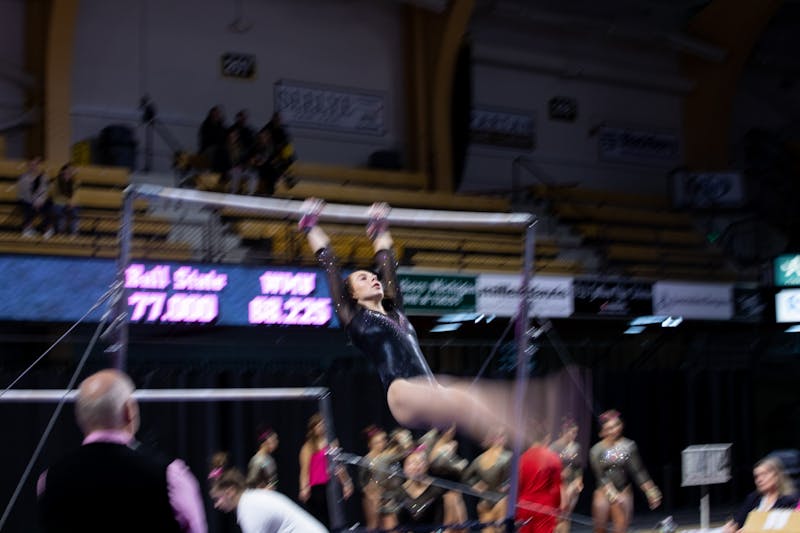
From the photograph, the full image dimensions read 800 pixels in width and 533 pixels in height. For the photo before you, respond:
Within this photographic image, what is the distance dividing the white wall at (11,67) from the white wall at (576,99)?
24.5ft

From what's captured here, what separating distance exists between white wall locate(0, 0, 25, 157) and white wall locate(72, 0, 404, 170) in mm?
755

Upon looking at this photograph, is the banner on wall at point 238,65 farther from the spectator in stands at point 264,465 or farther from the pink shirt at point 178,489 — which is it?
the pink shirt at point 178,489

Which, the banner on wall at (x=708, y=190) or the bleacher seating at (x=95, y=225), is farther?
the banner on wall at (x=708, y=190)

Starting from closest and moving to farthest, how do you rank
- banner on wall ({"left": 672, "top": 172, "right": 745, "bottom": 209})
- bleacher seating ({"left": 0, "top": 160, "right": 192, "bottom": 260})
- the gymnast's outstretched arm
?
the gymnast's outstretched arm → bleacher seating ({"left": 0, "top": 160, "right": 192, "bottom": 260}) → banner on wall ({"left": 672, "top": 172, "right": 745, "bottom": 209})

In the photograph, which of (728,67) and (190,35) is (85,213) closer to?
(190,35)

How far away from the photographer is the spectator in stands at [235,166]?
49.5 ft

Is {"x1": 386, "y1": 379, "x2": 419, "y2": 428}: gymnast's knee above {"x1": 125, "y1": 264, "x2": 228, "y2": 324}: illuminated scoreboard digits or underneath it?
underneath

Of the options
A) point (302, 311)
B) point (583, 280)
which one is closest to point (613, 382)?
point (583, 280)

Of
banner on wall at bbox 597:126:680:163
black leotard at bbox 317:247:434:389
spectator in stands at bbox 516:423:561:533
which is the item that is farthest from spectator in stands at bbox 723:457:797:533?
banner on wall at bbox 597:126:680:163

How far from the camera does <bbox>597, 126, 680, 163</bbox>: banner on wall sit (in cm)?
2255

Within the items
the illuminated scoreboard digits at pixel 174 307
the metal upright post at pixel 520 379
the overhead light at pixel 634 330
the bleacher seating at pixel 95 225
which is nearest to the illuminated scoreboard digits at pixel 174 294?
the illuminated scoreboard digits at pixel 174 307

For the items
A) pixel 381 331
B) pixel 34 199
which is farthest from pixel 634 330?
pixel 381 331

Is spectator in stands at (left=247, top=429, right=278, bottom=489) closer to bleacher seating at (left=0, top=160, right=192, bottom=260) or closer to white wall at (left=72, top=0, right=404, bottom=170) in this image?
bleacher seating at (left=0, top=160, right=192, bottom=260)

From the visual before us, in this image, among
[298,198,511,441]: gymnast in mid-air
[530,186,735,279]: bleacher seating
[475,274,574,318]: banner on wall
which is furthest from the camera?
[530,186,735,279]: bleacher seating
